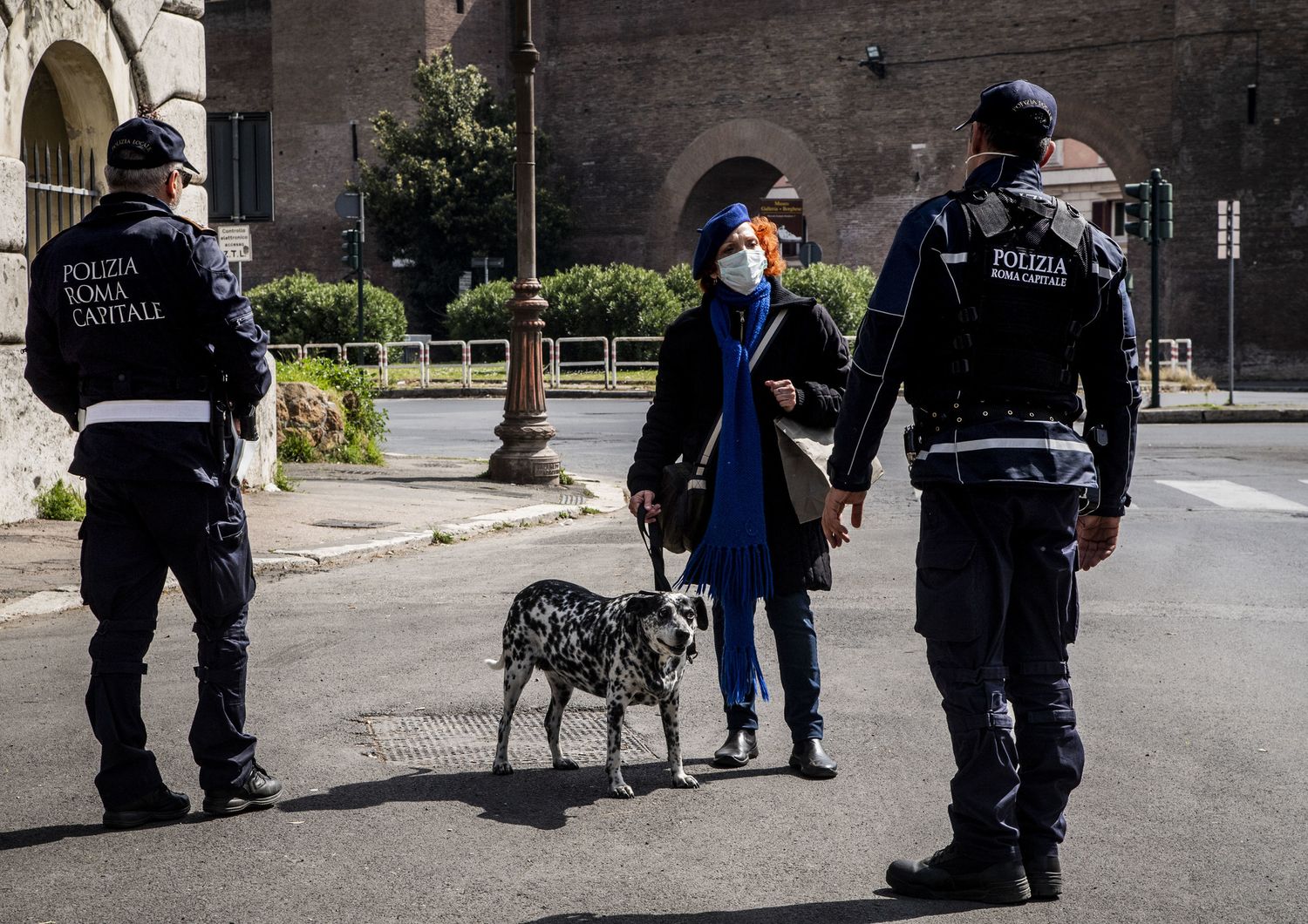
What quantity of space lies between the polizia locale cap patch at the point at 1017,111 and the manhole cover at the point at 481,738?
2.43 m

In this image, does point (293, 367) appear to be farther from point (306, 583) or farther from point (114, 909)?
point (114, 909)

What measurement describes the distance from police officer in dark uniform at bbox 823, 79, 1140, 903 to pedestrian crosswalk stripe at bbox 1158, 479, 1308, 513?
889 cm

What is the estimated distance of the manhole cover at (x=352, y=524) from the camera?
11164 millimetres

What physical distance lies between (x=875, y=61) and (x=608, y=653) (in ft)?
105

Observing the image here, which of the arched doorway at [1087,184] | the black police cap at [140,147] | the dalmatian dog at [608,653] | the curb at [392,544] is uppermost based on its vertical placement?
the arched doorway at [1087,184]

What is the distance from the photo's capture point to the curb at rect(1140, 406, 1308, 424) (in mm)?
22250

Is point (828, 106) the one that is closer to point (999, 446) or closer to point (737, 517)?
point (737, 517)

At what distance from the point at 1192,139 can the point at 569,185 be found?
15227 mm

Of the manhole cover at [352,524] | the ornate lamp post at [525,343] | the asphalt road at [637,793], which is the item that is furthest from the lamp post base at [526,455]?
the asphalt road at [637,793]

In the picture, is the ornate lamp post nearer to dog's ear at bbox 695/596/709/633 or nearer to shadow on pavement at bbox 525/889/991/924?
dog's ear at bbox 695/596/709/633

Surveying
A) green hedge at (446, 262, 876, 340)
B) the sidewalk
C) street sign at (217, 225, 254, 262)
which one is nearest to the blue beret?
the sidewalk

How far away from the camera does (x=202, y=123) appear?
40.8 feet

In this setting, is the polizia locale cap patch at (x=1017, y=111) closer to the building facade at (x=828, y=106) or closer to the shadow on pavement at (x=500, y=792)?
the shadow on pavement at (x=500, y=792)

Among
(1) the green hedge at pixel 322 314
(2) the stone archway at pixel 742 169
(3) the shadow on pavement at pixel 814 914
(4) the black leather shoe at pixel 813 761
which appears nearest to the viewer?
(3) the shadow on pavement at pixel 814 914
